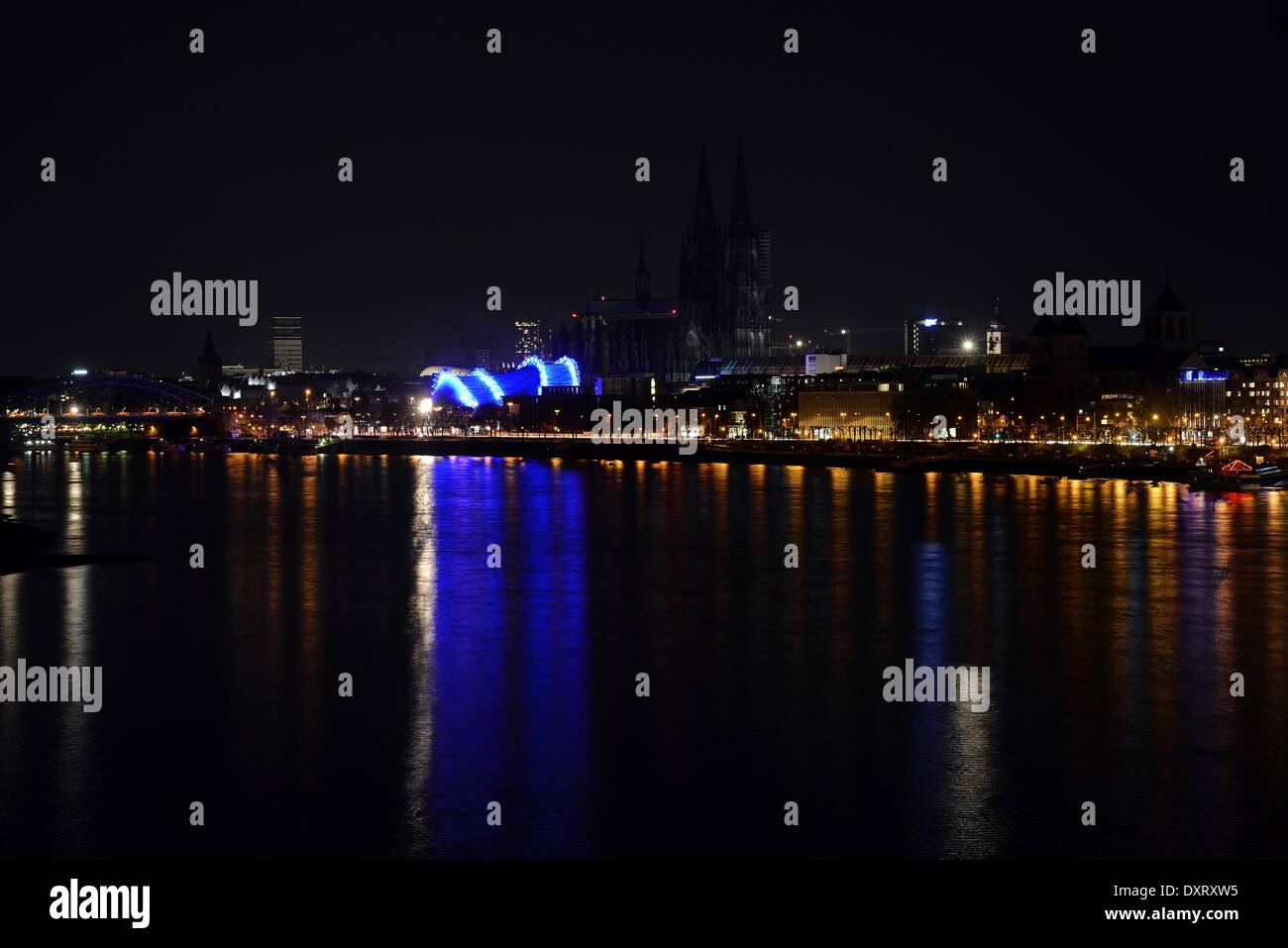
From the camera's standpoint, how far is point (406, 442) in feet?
413

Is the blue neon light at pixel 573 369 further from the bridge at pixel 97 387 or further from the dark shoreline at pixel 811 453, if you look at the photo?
the bridge at pixel 97 387

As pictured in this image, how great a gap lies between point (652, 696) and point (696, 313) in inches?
4921

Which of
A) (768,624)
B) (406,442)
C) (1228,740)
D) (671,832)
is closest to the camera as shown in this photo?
(671,832)

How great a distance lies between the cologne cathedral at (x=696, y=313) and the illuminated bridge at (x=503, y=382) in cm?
205

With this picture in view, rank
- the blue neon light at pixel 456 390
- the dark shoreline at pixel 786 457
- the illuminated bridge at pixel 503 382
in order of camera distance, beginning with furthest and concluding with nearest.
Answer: the blue neon light at pixel 456 390, the illuminated bridge at pixel 503 382, the dark shoreline at pixel 786 457

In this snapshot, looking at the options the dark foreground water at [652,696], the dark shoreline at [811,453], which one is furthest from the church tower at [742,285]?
the dark foreground water at [652,696]

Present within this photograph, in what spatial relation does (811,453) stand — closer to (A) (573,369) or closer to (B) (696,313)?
(B) (696,313)

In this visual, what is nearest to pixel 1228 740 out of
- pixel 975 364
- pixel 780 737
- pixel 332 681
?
pixel 780 737

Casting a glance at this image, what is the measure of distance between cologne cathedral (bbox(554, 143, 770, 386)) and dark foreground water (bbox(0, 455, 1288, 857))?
306ft

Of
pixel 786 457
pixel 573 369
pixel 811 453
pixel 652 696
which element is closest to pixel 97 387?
pixel 573 369

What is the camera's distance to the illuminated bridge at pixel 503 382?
504ft

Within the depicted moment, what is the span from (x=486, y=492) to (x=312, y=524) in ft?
58.7

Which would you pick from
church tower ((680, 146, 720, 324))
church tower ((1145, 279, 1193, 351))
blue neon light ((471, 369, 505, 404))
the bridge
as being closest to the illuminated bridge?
blue neon light ((471, 369, 505, 404))
